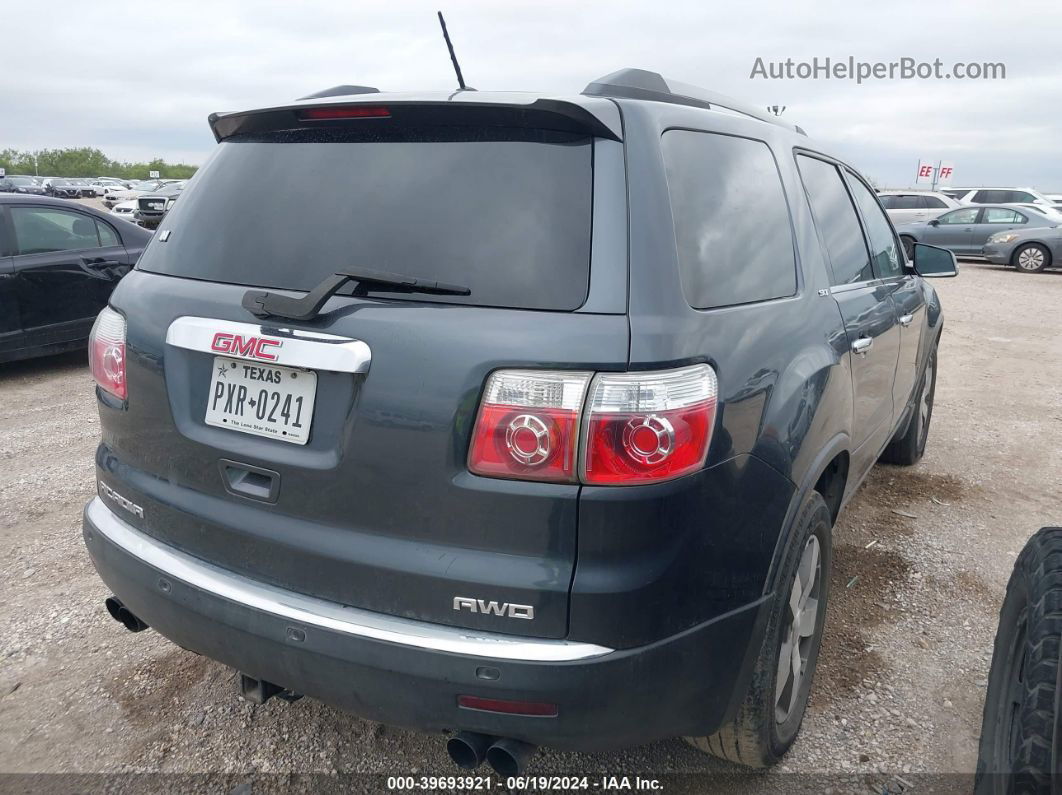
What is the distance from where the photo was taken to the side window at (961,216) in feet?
63.5

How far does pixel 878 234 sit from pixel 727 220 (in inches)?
79.7

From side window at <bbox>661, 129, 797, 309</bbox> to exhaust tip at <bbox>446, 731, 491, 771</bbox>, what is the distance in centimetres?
109

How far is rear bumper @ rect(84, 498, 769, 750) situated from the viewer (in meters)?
1.70

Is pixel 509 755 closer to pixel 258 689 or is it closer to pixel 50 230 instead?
pixel 258 689

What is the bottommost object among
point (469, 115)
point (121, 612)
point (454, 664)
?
point (121, 612)

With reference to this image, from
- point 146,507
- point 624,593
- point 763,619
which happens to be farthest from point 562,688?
point 146,507

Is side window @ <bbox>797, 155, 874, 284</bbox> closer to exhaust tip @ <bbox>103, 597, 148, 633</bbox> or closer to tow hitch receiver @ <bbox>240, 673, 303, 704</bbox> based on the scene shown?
tow hitch receiver @ <bbox>240, 673, 303, 704</bbox>

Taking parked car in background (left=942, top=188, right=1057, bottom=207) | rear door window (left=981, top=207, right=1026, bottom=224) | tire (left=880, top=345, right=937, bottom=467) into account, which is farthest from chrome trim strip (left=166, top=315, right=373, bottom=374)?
parked car in background (left=942, top=188, right=1057, bottom=207)

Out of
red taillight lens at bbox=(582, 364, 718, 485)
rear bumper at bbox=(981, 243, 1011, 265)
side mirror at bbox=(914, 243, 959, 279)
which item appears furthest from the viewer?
rear bumper at bbox=(981, 243, 1011, 265)

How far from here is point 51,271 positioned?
691cm

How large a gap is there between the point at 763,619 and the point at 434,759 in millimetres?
1124

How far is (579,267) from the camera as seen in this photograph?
175 cm

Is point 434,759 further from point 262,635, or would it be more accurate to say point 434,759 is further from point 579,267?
point 579,267

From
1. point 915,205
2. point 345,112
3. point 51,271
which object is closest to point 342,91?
point 345,112
